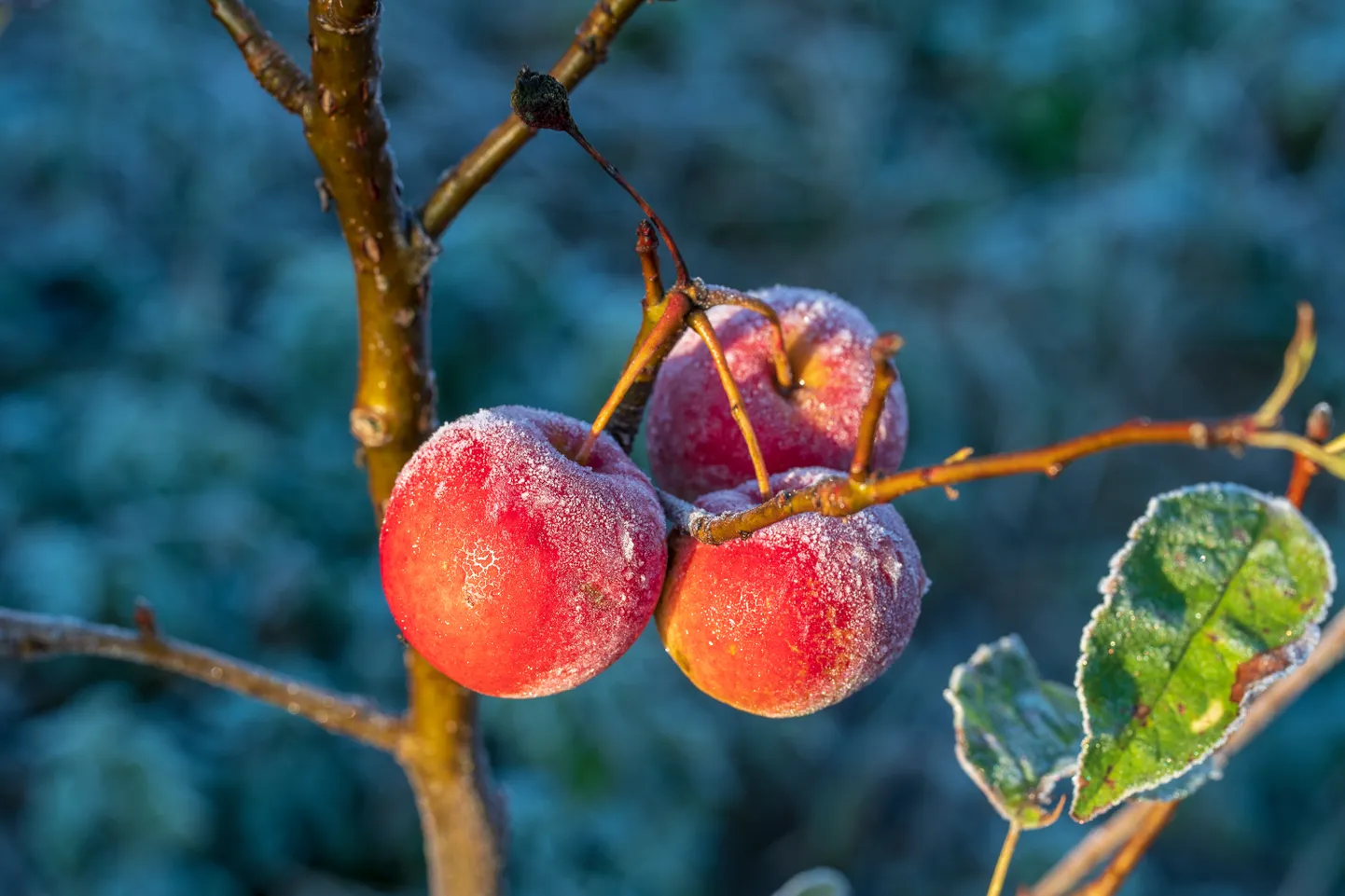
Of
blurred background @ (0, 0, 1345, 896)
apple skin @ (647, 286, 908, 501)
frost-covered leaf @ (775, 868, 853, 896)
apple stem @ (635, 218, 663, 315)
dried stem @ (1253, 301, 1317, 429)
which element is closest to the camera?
dried stem @ (1253, 301, 1317, 429)

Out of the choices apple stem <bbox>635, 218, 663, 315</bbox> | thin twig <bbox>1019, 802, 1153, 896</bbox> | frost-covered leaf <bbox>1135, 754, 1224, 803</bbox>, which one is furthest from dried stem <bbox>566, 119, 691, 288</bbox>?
thin twig <bbox>1019, 802, 1153, 896</bbox>

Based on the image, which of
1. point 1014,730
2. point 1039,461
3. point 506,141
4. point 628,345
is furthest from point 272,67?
point 628,345

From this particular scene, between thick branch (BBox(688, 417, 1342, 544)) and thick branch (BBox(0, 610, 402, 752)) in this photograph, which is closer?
thick branch (BBox(688, 417, 1342, 544))

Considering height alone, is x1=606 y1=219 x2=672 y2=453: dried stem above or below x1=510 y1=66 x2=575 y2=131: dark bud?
below

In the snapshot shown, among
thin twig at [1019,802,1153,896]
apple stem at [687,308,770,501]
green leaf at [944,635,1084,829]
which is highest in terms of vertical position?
apple stem at [687,308,770,501]

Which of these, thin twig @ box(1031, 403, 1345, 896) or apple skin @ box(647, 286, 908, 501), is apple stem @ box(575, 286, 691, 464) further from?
thin twig @ box(1031, 403, 1345, 896)

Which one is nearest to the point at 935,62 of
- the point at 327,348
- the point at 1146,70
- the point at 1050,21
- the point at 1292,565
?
the point at 1050,21

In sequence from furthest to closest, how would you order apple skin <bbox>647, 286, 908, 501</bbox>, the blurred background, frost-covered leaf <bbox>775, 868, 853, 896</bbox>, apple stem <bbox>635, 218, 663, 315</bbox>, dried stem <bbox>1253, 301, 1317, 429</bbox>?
the blurred background < frost-covered leaf <bbox>775, 868, 853, 896</bbox> < apple skin <bbox>647, 286, 908, 501</bbox> < apple stem <bbox>635, 218, 663, 315</bbox> < dried stem <bbox>1253, 301, 1317, 429</bbox>
